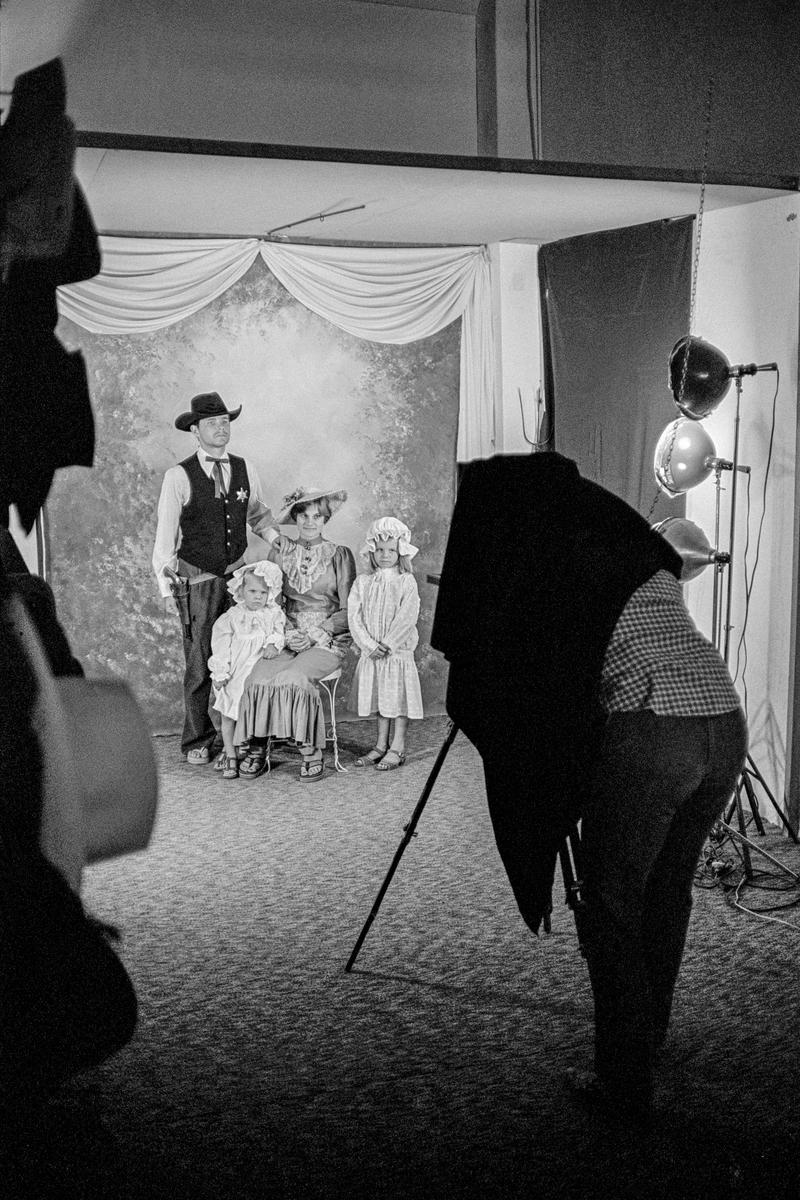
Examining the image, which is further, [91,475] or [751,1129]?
[91,475]

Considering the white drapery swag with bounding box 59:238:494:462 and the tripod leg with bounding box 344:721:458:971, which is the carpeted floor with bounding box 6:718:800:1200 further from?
the white drapery swag with bounding box 59:238:494:462

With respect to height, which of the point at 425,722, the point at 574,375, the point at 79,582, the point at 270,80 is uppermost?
the point at 270,80

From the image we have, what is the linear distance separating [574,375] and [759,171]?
82.2 inches

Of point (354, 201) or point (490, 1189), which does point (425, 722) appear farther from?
point (490, 1189)

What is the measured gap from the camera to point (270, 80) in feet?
10.0

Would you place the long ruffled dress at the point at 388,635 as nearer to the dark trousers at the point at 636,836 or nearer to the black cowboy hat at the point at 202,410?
the black cowboy hat at the point at 202,410

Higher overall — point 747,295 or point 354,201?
point 354,201

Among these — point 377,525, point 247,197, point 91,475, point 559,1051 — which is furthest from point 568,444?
point 559,1051

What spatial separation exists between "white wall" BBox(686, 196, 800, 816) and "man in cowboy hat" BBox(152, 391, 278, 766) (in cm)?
242

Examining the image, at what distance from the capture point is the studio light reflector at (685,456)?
4.45 meters

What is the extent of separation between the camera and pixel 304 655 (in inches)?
227

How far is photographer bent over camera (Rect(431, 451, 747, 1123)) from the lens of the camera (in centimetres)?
242

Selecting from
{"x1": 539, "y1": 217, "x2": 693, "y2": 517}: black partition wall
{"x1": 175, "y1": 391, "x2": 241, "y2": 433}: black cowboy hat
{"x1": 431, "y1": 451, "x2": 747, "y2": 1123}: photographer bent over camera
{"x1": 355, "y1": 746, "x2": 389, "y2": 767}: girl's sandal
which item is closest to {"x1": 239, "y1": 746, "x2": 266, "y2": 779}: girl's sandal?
{"x1": 355, "y1": 746, "x2": 389, "y2": 767}: girl's sandal

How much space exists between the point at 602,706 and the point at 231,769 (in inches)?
140
